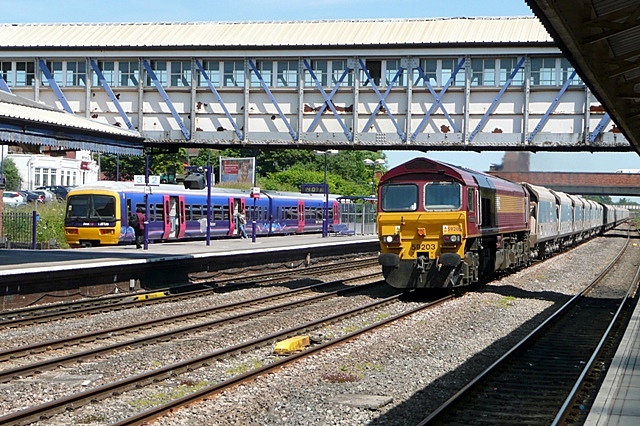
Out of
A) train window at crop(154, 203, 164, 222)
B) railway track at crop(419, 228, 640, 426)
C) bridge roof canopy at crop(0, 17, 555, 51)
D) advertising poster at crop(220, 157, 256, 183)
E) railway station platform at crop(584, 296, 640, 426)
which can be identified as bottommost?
railway track at crop(419, 228, 640, 426)

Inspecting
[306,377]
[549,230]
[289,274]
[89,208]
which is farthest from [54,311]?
[549,230]

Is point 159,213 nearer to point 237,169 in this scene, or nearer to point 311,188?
point 311,188

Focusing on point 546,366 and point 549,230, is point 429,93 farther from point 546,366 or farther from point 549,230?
point 546,366

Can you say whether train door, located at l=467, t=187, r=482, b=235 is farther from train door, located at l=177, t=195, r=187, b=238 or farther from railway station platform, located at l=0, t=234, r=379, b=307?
train door, located at l=177, t=195, r=187, b=238

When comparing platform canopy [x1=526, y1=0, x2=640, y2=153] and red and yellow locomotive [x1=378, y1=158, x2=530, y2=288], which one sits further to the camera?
red and yellow locomotive [x1=378, y1=158, x2=530, y2=288]

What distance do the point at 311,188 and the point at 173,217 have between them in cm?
1739

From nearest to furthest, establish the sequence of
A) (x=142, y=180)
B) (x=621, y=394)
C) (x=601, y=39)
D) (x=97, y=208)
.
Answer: (x=621, y=394) → (x=601, y=39) → (x=142, y=180) → (x=97, y=208)

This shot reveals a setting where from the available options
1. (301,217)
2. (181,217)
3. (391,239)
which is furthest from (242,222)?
(391,239)

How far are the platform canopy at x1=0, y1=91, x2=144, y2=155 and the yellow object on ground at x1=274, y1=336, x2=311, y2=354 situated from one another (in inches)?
Result: 293

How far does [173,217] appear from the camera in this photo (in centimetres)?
3462

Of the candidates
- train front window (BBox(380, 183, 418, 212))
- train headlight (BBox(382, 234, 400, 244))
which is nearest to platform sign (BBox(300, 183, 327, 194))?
train front window (BBox(380, 183, 418, 212))

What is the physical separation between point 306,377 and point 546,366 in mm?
3532

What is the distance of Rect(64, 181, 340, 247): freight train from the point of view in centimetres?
3117

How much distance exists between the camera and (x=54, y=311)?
682 inches
